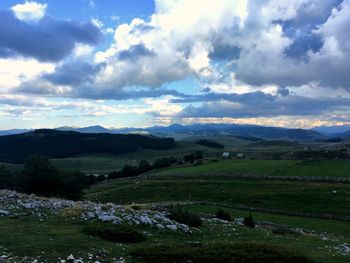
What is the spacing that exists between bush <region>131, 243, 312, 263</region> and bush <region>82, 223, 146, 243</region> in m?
3.09

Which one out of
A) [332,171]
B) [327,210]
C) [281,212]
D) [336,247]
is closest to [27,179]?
[281,212]

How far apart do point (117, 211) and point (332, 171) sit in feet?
296

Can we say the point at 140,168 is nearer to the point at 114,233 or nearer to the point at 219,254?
the point at 114,233

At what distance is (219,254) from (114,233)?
6.80 metres

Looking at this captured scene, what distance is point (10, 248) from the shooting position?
19.8 metres

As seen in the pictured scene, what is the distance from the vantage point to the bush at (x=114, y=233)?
23.6m

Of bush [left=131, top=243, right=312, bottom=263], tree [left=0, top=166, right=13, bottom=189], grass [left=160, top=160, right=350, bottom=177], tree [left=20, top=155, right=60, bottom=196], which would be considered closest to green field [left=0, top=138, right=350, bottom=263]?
grass [left=160, top=160, right=350, bottom=177]

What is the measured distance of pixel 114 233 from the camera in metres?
23.9

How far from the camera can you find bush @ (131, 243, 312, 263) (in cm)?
1981

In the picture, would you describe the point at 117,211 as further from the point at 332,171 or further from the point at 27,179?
the point at 332,171

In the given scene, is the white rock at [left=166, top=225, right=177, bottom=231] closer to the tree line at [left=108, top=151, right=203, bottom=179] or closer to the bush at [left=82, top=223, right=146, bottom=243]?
the bush at [left=82, top=223, right=146, bottom=243]

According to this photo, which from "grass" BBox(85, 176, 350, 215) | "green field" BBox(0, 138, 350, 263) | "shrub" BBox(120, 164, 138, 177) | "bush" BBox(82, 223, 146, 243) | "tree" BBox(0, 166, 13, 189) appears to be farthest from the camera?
"shrub" BBox(120, 164, 138, 177)

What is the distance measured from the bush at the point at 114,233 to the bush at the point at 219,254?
3.09 m

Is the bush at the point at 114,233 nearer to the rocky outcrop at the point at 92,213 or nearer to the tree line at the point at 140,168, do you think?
the rocky outcrop at the point at 92,213
